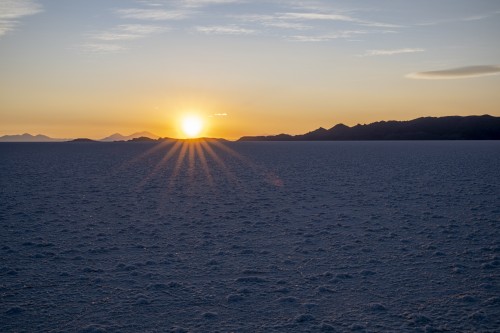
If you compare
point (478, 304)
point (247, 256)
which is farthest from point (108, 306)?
point (478, 304)

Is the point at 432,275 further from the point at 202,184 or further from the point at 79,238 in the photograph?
the point at 202,184

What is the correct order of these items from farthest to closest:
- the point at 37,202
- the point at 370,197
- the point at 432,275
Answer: the point at 370,197 < the point at 37,202 < the point at 432,275

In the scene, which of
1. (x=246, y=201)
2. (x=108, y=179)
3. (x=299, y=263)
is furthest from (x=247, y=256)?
(x=108, y=179)

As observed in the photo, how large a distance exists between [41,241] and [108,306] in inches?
198

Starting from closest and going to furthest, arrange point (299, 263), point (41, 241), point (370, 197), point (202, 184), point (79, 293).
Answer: point (79, 293) → point (299, 263) → point (41, 241) → point (370, 197) → point (202, 184)

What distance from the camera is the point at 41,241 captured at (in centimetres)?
1094

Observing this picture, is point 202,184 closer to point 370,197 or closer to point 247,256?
point 370,197

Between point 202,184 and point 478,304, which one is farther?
point 202,184

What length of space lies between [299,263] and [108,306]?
385 cm

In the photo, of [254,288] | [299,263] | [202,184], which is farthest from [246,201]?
[254,288]

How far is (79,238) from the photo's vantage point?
37.1 ft

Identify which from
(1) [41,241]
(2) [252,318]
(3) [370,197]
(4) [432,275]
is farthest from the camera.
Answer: (3) [370,197]

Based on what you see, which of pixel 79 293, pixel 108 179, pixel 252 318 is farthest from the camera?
pixel 108 179

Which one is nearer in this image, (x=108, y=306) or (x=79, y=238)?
(x=108, y=306)
